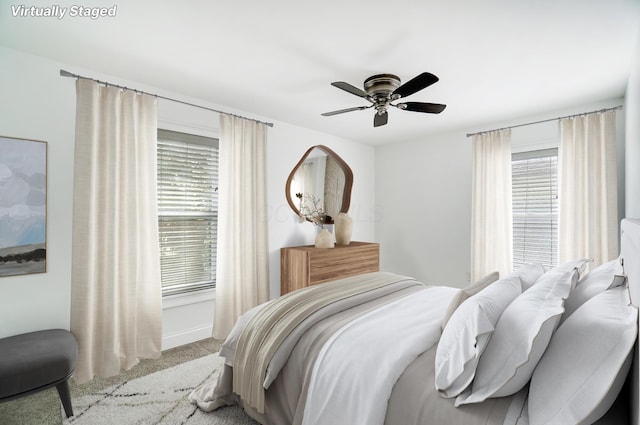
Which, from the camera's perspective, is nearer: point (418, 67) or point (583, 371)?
point (583, 371)

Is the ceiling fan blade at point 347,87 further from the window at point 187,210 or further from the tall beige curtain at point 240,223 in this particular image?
the window at point 187,210

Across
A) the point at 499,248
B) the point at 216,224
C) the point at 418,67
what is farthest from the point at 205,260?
the point at 499,248

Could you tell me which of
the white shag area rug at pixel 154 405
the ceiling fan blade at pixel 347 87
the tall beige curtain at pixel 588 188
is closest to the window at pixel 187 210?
the white shag area rug at pixel 154 405

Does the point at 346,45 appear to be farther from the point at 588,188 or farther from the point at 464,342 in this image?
the point at 588,188

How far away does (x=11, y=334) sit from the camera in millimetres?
2268

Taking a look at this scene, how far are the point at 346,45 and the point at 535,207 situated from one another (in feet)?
10.2

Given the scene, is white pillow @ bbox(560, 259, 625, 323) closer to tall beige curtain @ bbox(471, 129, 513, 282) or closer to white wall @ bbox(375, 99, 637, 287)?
tall beige curtain @ bbox(471, 129, 513, 282)

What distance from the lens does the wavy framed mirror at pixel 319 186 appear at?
4160 mm

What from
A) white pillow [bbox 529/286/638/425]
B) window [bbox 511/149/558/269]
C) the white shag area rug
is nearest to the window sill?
the white shag area rug

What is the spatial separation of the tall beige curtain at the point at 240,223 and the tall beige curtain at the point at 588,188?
323 cm

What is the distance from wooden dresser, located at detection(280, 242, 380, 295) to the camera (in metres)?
3.61

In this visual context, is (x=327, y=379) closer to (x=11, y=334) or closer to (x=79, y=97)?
(x=11, y=334)

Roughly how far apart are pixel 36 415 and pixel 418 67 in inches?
140

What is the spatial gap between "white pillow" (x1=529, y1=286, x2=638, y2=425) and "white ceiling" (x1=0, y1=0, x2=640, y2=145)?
5.49 feet
